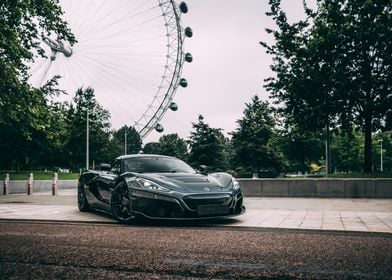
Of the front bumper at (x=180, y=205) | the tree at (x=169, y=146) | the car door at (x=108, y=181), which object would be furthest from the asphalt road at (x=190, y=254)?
the tree at (x=169, y=146)

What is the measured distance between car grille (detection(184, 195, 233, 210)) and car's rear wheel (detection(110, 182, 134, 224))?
1.12m

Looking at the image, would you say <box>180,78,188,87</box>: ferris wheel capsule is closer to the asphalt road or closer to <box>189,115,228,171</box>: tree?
<box>189,115,228,171</box>: tree

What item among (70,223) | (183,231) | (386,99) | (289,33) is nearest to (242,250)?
(183,231)

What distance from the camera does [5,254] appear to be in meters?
4.21

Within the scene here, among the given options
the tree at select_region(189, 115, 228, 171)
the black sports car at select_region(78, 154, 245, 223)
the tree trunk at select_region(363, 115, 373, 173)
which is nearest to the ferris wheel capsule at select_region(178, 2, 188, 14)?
the tree at select_region(189, 115, 228, 171)

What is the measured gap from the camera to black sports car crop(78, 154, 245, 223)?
6.50 meters

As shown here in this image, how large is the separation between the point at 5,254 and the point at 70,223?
10.7 feet

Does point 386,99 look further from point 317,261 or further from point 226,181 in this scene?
point 317,261

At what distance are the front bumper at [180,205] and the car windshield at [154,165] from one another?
86cm

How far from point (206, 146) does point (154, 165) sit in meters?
38.7

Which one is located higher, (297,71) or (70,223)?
(297,71)

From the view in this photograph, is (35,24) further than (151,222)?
Yes

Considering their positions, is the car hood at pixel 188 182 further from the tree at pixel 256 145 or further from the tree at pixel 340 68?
the tree at pixel 256 145

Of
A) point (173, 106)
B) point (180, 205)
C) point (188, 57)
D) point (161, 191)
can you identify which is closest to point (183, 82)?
point (188, 57)
